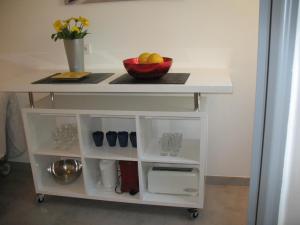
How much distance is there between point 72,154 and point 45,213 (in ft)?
1.54

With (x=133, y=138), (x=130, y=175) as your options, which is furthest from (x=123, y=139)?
(x=130, y=175)

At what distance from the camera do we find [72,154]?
2055 mm

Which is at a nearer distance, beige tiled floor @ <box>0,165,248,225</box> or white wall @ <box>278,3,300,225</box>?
white wall @ <box>278,3,300,225</box>

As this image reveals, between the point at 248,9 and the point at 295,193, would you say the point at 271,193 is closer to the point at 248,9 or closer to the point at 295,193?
the point at 295,193

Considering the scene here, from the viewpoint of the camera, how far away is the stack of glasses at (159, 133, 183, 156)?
1986mm

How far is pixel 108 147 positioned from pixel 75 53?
0.66 metres

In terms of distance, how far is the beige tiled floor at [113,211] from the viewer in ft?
6.62

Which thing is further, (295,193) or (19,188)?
(19,188)

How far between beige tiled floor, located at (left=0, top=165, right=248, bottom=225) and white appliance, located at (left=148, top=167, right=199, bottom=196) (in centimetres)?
16

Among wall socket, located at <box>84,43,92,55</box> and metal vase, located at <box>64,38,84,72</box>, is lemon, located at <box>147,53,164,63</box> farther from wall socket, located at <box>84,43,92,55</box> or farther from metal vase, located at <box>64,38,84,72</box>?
wall socket, located at <box>84,43,92,55</box>

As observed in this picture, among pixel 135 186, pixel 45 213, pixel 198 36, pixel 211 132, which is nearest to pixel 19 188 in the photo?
pixel 45 213

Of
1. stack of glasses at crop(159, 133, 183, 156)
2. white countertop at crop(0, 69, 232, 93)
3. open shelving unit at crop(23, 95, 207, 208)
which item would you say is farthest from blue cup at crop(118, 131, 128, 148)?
white countertop at crop(0, 69, 232, 93)

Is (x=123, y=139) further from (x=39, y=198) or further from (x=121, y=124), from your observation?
(x=39, y=198)

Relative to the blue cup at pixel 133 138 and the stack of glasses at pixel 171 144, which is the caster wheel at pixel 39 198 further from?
the stack of glasses at pixel 171 144
